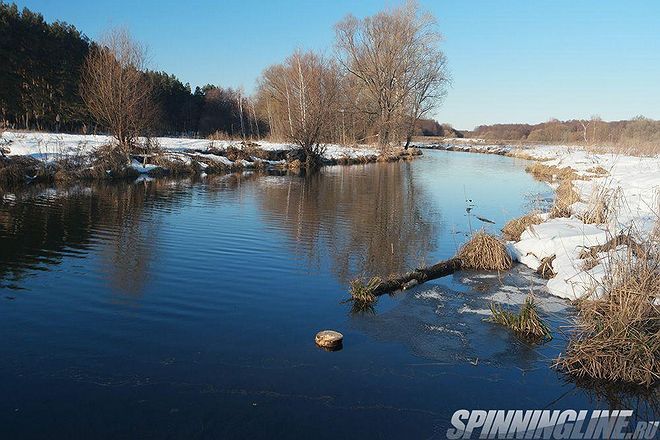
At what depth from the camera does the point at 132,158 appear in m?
29.1

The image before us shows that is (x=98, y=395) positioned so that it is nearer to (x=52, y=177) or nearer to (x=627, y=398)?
(x=627, y=398)

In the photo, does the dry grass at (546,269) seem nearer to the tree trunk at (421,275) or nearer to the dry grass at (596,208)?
the tree trunk at (421,275)

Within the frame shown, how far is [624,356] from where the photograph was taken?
20.0 feet

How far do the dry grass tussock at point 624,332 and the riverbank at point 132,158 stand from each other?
23.4 meters

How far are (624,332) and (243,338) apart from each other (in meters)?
→ 5.02

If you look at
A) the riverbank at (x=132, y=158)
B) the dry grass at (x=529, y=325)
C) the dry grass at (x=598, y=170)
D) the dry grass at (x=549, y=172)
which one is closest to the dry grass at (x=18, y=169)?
the riverbank at (x=132, y=158)

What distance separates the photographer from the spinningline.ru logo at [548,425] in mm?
5035

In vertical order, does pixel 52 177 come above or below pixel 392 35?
below

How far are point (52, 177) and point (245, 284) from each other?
61.0 ft

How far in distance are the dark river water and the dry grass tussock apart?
16.2 inches

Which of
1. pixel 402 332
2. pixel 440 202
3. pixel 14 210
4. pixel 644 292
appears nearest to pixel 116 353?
pixel 402 332

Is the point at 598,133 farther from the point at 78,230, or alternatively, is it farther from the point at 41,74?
the point at 41,74

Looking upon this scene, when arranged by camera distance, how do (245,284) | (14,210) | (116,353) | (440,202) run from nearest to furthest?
1. (116,353)
2. (245,284)
3. (14,210)
4. (440,202)

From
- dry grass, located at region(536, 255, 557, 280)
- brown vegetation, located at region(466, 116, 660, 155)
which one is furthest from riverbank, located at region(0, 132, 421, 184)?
dry grass, located at region(536, 255, 557, 280)
